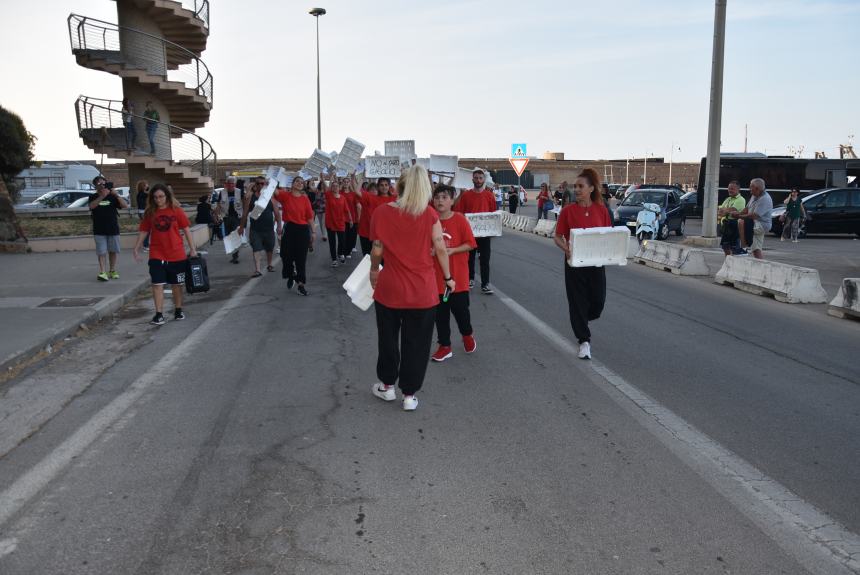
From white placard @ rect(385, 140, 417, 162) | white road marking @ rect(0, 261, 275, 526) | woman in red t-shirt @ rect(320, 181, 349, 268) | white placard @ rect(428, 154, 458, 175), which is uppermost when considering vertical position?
white placard @ rect(385, 140, 417, 162)

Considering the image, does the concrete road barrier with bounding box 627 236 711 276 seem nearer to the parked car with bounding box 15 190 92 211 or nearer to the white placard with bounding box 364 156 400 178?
the white placard with bounding box 364 156 400 178

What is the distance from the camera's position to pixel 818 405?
6.10 m

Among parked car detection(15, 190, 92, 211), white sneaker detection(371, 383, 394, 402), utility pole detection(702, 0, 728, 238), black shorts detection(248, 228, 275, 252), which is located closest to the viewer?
white sneaker detection(371, 383, 394, 402)

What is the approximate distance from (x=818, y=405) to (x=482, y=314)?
190 inches

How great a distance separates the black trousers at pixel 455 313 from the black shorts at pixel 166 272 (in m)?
3.97

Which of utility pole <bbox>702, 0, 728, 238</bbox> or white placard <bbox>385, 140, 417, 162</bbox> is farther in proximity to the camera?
utility pole <bbox>702, 0, 728, 238</bbox>

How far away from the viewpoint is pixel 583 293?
7.54 m

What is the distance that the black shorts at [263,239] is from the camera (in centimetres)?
1391

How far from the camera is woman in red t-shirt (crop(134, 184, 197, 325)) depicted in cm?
957

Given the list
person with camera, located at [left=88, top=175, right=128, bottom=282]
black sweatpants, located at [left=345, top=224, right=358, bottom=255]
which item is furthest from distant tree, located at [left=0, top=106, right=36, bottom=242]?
person with camera, located at [left=88, top=175, right=128, bottom=282]

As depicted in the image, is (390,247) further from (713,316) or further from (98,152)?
(98,152)

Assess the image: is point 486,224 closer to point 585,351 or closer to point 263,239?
point 585,351

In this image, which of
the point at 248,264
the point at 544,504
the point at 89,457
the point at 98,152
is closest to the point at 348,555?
the point at 544,504

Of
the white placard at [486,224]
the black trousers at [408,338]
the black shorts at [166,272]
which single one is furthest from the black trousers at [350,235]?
the black trousers at [408,338]
